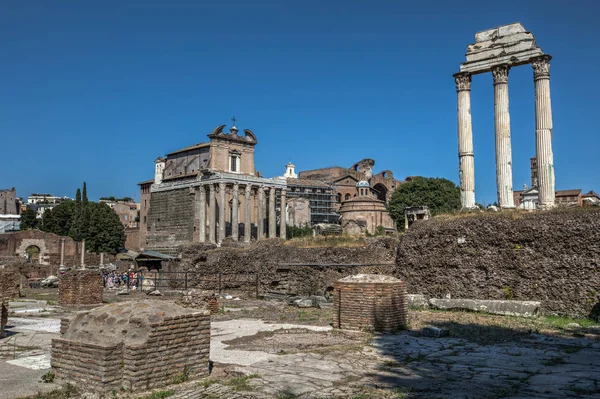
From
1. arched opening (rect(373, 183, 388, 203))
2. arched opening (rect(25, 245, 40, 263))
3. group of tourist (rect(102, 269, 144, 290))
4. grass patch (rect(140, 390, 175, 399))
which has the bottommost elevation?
group of tourist (rect(102, 269, 144, 290))

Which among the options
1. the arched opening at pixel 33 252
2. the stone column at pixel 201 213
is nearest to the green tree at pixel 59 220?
the arched opening at pixel 33 252

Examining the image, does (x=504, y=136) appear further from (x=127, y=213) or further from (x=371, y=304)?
(x=127, y=213)

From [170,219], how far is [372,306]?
41384mm

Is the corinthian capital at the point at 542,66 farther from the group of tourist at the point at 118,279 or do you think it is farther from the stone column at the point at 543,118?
the group of tourist at the point at 118,279

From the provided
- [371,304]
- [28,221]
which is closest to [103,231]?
[28,221]

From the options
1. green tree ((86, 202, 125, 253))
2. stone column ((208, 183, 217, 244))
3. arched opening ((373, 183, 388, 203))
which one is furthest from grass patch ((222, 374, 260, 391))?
arched opening ((373, 183, 388, 203))

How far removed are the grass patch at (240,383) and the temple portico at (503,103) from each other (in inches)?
537

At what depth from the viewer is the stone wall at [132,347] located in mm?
5301

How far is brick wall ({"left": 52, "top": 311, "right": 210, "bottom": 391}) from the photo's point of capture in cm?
528

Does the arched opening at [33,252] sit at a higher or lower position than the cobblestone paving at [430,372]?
higher

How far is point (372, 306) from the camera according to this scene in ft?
31.2

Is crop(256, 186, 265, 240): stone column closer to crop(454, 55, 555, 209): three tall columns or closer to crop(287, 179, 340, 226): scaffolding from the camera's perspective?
crop(287, 179, 340, 226): scaffolding

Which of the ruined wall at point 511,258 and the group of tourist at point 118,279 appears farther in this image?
the group of tourist at point 118,279

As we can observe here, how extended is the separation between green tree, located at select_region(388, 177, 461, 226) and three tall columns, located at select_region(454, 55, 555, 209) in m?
33.7
